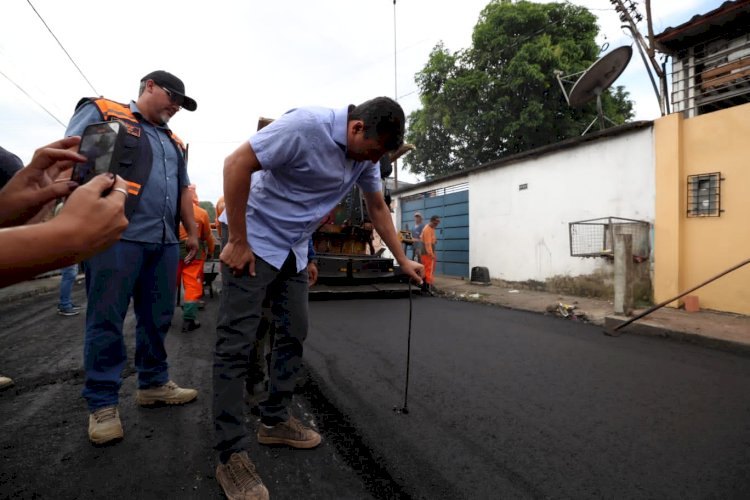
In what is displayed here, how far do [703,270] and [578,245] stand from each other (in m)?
2.36

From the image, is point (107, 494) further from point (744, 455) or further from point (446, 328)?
point (446, 328)

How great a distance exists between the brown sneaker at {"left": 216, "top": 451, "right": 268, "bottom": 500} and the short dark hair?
1477mm

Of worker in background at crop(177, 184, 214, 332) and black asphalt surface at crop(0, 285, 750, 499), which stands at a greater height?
worker in background at crop(177, 184, 214, 332)

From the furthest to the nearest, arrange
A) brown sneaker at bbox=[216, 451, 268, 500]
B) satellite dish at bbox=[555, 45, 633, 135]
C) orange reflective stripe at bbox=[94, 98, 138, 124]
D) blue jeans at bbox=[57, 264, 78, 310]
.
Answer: satellite dish at bbox=[555, 45, 633, 135], blue jeans at bbox=[57, 264, 78, 310], orange reflective stripe at bbox=[94, 98, 138, 124], brown sneaker at bbox=[216, 451, 268, 500]

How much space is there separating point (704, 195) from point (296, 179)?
6.75 metres

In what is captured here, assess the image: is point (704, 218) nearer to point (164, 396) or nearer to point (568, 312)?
point (568, 312)

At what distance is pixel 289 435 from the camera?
198 cm

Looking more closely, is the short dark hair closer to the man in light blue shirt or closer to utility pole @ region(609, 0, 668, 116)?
the man in light blue shirt

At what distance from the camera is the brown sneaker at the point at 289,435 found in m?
1.97

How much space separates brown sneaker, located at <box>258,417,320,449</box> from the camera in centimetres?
197

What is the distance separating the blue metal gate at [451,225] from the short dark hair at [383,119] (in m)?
10.1

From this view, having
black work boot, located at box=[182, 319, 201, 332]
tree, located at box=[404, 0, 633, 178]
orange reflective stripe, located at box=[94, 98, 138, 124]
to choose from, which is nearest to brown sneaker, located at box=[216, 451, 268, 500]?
orange reflective stripe, located at box=[94, 98, 138, 124]

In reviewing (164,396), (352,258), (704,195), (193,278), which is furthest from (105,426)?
(704,195)

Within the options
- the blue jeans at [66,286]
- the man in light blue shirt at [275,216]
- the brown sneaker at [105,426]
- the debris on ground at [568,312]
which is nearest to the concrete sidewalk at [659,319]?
the debris on ground at [568,312]
